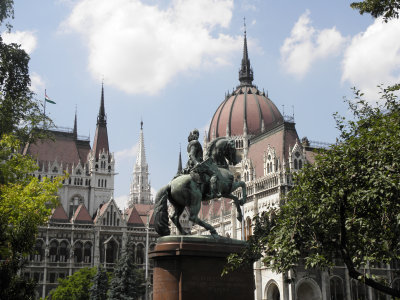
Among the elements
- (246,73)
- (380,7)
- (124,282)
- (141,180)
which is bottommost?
(124,282)

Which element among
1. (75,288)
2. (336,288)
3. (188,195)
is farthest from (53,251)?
(188,195)

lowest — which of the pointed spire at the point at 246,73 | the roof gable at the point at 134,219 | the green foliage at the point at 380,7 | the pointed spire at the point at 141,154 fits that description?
the roof gable at the point at 134,219

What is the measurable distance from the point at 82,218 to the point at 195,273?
231 feet

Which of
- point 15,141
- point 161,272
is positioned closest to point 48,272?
point 15,141

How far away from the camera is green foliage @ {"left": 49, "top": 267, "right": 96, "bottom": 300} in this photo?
5959 cm

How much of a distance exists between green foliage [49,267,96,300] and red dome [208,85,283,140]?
3116cm

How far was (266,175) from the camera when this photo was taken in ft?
198

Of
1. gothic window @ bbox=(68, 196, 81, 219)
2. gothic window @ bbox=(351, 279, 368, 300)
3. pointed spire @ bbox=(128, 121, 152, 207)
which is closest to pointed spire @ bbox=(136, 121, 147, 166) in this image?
pointed spire @ bbox=(128, 121, 152, 207)

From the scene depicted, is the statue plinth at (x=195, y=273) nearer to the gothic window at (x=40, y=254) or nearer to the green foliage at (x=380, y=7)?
the green foliage at (x=380, y=7)

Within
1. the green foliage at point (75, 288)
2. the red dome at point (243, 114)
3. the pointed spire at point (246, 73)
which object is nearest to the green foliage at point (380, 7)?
the green foliage at point (75, 288)

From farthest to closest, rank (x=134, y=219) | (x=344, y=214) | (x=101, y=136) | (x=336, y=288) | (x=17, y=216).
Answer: (x=101, y=136), (x=134, y=219), (x=336, y=288), (x=17, y=216), (x=344, y=214)

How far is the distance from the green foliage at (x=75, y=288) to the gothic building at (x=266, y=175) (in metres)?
19.4

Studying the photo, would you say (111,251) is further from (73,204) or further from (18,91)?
(18,91)

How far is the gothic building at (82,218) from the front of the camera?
251 ft
